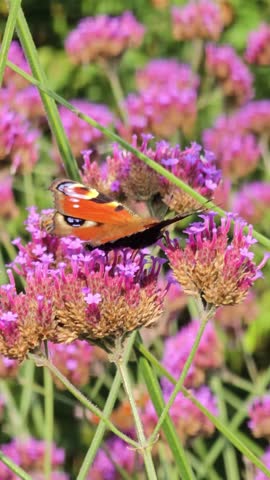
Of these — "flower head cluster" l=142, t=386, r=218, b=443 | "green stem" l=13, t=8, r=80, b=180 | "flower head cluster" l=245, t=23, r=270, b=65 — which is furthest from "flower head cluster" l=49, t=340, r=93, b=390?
"flower head cluster" l=245, t=23, r=270, b=65

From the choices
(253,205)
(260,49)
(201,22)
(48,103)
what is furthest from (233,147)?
(48,103)

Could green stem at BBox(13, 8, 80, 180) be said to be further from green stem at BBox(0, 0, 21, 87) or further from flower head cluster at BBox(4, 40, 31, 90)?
flower head cluster at BBox(4, 40, 31, 90)

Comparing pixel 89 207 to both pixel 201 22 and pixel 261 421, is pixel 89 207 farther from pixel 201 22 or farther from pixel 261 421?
pixel 201 22

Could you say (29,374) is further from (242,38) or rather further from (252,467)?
(242,38)

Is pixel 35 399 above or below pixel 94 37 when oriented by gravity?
below

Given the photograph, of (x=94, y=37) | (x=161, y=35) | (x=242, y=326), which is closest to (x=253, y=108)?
(x=94, y=37)

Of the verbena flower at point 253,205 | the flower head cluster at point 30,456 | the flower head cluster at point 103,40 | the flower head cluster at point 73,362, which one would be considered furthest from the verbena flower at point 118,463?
the flower head cluster at point 103,40
